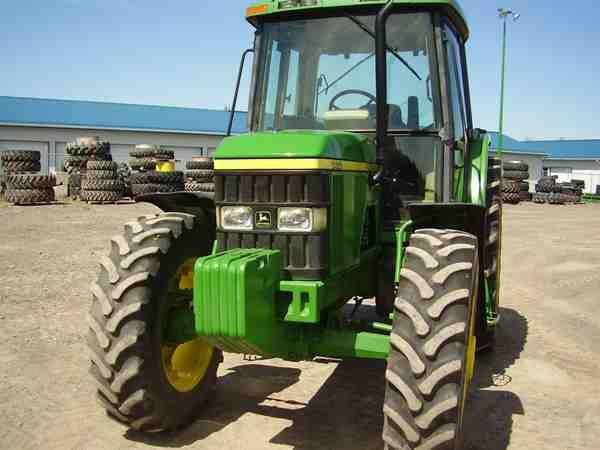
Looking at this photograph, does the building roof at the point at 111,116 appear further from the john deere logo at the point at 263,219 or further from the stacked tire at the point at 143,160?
the john deere logo at the point at 263,219

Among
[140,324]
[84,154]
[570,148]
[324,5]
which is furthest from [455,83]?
[570,148]

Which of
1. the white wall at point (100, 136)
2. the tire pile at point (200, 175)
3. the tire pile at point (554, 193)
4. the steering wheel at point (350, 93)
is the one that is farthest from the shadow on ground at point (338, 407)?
the white wall at point (100, 136)

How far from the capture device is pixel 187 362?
4.86 meters

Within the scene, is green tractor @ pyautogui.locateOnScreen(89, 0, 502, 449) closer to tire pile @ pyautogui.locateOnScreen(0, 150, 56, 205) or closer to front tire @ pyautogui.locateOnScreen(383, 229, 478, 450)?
front tire @ pyautogui.locateOnScreen(383, 229, 478, 450)

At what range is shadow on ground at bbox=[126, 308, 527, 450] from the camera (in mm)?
4355

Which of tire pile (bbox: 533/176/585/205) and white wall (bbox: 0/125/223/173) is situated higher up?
white wall (bbox: 0/125/223/173)

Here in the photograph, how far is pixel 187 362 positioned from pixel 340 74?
2.54m

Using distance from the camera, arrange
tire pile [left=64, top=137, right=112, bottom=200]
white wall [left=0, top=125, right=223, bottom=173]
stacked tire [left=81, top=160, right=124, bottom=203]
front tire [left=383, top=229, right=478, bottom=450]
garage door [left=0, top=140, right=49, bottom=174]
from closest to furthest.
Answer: front tire [left=383, top=229, right=478, bottom=450] < stacked tire [left=81, top=160, right=124, bottom=203] < tire pile [left=64, top=137, right=112, bottom=200] < garage door [left=0, top=140, right=49, bottom=174] < white wall [left=0, top=125, right=223, bottom=173]

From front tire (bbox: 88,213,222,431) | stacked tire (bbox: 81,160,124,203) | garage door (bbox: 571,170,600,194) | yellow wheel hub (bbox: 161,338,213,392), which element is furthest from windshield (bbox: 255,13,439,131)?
garage door (bbox: 571,170,600,194)

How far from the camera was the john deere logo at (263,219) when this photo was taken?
398cm

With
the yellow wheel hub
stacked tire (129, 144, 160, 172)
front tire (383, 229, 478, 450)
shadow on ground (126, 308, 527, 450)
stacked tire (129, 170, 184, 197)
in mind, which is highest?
stacked tire (129, 144, 160, 172)

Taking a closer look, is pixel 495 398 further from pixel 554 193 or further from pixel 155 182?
pixel 554 193

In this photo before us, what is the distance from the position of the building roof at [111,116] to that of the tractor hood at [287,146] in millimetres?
37386

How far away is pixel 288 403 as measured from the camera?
5047 mm
